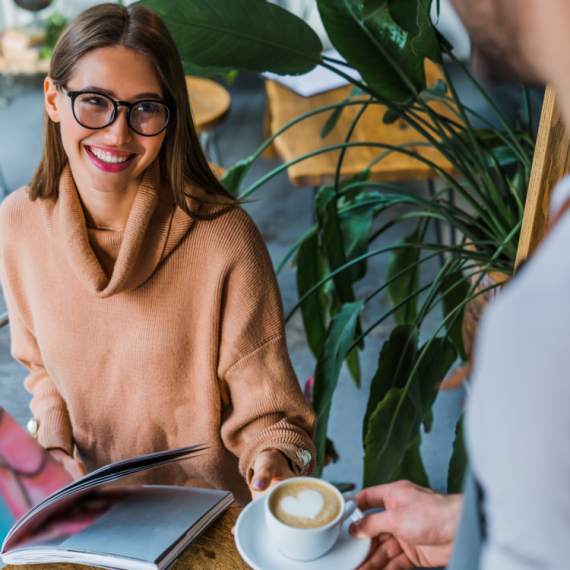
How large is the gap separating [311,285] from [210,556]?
87 cm

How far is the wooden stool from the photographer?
2.97 metres

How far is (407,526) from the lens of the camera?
75cm

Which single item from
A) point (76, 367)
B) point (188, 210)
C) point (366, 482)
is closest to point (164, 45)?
point (188, 210)

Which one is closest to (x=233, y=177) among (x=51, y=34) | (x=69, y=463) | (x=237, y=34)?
(x=237, y=34)

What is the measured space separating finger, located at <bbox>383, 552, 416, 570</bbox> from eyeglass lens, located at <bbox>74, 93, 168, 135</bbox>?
0.68 m

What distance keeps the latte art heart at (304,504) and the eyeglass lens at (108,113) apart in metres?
0.57

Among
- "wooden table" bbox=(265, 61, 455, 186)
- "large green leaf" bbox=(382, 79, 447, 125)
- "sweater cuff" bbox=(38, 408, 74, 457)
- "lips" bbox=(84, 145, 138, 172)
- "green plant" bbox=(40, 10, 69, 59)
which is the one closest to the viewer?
"lips" bbox=(84, 145, 138, 172)

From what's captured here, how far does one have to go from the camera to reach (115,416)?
3.81 feet

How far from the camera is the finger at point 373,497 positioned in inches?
32.2

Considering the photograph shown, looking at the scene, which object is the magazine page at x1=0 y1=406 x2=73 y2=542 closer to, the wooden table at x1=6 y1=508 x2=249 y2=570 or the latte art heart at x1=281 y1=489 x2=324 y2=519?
the wooden table at x1=6 y1=508 x2=249 y2=570

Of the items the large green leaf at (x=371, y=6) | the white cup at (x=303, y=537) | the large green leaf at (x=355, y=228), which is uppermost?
the large green leaf at (x=371, y=6)

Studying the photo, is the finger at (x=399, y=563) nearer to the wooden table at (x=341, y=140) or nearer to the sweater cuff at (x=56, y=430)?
the sweater cuff at (x=56, y=430)

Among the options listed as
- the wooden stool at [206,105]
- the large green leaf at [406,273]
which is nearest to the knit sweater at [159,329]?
the large green leaf at [406,273]

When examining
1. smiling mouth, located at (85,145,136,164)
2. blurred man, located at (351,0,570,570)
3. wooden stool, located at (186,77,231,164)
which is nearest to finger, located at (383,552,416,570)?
blurred man, located at (351,0,570,570)
